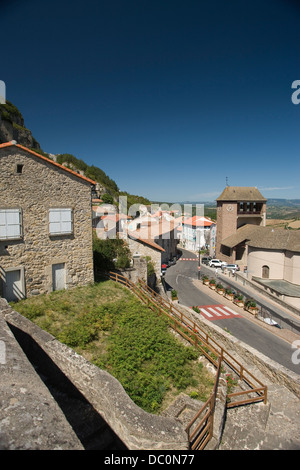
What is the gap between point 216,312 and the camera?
2284 cm

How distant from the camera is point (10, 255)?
10.8m

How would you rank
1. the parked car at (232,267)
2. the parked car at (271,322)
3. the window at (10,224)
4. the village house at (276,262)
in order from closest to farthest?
the window at (10,224) → the parked car at (271,322) → the village house at (276,262) → the parked car at (232,267)

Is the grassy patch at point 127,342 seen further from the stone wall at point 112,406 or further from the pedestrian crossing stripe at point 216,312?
the pedestrian crossing stripe at point 216,312

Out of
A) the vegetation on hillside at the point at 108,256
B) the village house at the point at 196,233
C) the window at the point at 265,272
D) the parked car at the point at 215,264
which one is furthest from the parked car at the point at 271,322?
the village house at the point at 196,233

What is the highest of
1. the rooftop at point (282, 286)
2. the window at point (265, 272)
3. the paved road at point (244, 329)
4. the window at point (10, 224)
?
the window at point (10, 224)

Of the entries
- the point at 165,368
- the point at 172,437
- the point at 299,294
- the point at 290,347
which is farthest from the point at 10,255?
the point at 299,294

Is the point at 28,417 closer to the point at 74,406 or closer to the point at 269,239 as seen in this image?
the point at 74,406

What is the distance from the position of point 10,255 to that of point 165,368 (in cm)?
796

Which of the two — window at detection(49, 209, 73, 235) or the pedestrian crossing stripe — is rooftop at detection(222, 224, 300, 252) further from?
window at detection(49, 209, 73, 235)

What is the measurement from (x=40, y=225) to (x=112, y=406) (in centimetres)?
883

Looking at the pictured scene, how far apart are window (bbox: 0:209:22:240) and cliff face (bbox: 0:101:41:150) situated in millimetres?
32954

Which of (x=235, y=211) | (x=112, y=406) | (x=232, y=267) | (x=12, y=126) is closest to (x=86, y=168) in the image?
(x=12, y=126)

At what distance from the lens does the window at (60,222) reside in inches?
465
